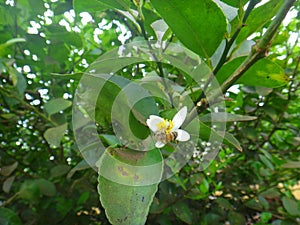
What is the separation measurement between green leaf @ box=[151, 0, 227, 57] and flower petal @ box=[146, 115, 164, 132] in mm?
70

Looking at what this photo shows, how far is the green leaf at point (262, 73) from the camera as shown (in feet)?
1.05

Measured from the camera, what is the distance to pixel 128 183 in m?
0.24

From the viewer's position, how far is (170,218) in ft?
2.11

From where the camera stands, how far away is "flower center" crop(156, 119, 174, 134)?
0.28 meters

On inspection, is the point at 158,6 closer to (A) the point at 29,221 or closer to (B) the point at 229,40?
(B) the point at 229,40

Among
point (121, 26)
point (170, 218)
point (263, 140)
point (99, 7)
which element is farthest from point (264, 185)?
point (99, 7)

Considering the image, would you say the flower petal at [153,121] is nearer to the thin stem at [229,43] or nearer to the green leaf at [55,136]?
the thin stem at [229,43]

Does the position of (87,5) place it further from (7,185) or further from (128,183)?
(7,185)

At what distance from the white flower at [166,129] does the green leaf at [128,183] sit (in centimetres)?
2

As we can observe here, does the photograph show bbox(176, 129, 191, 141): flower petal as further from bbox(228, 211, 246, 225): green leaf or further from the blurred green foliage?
bbox(228, 211, 246, 225): green leaf

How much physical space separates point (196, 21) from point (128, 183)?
139mm

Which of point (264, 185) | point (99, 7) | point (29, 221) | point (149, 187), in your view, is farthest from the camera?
point (264, 185)

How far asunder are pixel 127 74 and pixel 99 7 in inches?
3.1

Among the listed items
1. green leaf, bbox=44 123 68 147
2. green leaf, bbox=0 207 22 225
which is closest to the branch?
green leaf, bbox=44 123 68 147
